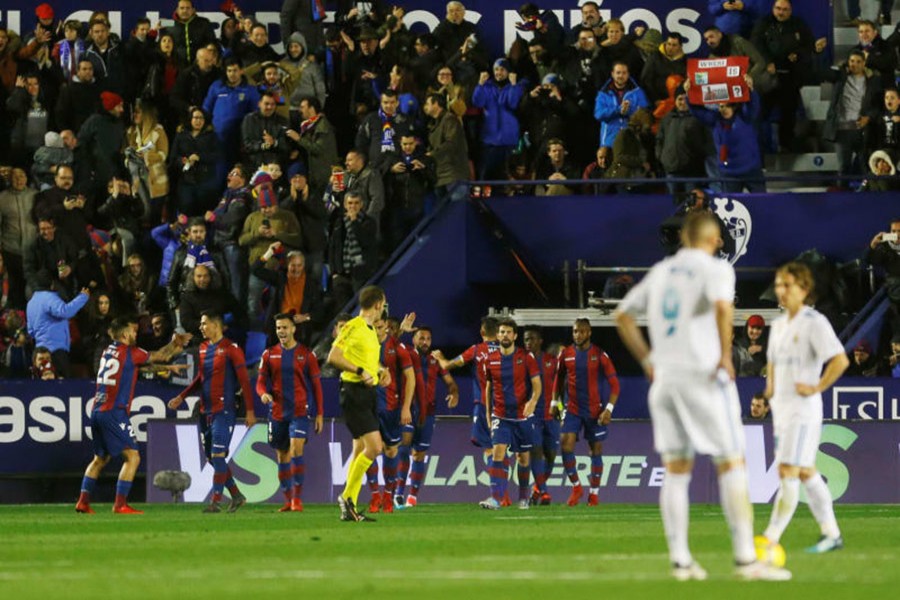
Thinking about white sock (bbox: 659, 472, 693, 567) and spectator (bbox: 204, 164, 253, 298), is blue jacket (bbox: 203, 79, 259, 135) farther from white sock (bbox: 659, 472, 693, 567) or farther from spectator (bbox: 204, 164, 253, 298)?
white sock (bbox: 659, 472, 693, 567)

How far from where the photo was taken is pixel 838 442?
75.7ft

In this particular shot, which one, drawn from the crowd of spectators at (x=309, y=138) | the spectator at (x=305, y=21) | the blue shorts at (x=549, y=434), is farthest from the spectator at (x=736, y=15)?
the blue shorts at (x=549, y=434)

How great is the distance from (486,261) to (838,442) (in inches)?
233

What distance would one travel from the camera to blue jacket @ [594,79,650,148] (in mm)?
26109

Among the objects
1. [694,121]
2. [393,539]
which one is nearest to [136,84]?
[694,121]

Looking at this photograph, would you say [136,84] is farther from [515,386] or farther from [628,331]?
[628,331]

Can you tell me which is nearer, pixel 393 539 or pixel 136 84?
pixel 393 539

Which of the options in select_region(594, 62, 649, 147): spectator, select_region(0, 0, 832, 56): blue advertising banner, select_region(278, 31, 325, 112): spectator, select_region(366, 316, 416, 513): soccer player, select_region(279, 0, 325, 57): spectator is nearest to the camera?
select_region(366, 316, 416, 513): soccer player

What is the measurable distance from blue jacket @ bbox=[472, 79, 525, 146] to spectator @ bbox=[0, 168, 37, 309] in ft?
20.0

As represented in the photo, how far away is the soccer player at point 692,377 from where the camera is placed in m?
10.7

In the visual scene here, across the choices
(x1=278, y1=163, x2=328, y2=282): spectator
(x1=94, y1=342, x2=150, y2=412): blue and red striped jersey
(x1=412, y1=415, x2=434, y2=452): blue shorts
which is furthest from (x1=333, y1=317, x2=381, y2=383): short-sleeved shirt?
(x1=278, y1=163, x2=328, y2=282): spectator

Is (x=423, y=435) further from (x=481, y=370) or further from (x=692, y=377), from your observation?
(x=692, y=377)

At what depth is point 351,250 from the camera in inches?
1011

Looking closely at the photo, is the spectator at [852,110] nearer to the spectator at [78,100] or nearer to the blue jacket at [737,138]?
the blue jacket at [737,138]
